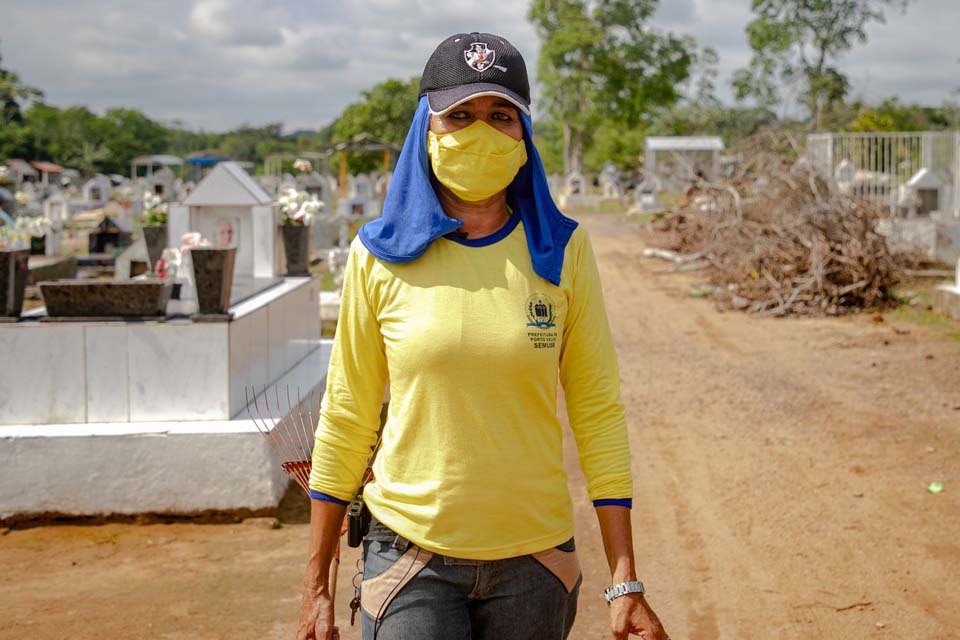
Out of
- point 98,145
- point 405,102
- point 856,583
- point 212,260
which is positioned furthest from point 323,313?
point 98,145

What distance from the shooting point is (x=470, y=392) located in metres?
2.11

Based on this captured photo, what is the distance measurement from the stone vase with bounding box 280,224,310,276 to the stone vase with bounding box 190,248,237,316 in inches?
110

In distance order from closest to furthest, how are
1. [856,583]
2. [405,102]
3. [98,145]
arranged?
[856,583]
[405,102]
[98,145]

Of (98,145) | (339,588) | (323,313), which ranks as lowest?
(339,588)

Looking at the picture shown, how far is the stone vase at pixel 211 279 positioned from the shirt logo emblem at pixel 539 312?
161 inches

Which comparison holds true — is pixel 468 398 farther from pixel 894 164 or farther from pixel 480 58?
pixel 894 164

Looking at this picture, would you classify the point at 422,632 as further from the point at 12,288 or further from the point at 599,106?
the point at 599,106

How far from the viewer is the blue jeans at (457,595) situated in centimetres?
211

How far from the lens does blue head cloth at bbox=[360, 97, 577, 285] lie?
2.17 metres

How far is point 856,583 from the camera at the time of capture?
4.89 meters

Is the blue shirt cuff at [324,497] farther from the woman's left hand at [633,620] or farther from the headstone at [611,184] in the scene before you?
the headstone at [611,184]

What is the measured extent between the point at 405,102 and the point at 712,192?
47715mm

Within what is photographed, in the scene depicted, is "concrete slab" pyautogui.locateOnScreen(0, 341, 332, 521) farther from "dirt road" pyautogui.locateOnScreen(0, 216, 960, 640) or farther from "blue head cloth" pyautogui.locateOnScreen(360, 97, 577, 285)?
"blue head cloth" pyautogui.locateOnScreen(360, 97, 577, 285)

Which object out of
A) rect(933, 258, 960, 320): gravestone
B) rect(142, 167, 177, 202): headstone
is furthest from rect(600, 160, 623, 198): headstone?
rect(933, 258, 960, 320): gravestone
